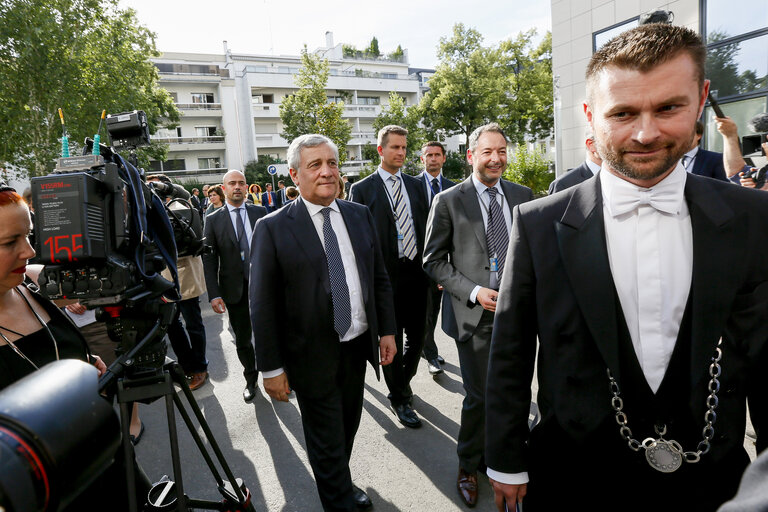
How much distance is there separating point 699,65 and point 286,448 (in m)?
3.54

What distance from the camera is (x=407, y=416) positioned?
3.80m

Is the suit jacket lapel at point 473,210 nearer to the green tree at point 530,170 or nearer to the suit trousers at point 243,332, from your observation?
the suit trousers at point 243,332

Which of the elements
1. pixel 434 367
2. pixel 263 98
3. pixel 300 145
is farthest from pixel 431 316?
pixel 263 98

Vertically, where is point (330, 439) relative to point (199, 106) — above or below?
below

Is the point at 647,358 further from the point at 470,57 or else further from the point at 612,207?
the point at 470,57

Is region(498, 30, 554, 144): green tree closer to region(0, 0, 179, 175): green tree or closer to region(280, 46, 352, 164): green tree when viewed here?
region(280, 46, 352, 164): green tree

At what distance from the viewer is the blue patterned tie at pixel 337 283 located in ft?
8.74

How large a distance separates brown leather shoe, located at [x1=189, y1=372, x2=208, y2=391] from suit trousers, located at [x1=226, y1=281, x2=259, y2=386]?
537 millimetres

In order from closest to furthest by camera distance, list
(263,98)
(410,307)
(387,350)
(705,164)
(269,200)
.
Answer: (387,350)
(705,164)
(410,307)
(269,200)
(263,98)

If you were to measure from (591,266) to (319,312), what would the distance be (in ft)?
5.50

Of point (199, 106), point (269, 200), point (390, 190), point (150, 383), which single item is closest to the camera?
point (150, 383)

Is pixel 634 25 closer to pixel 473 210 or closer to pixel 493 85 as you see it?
pixel 473 210

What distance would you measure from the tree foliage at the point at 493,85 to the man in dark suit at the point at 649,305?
93.9 ft

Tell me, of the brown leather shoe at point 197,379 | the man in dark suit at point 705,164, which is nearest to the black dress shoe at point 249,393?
A: the brown leather shoe at point 197,379
